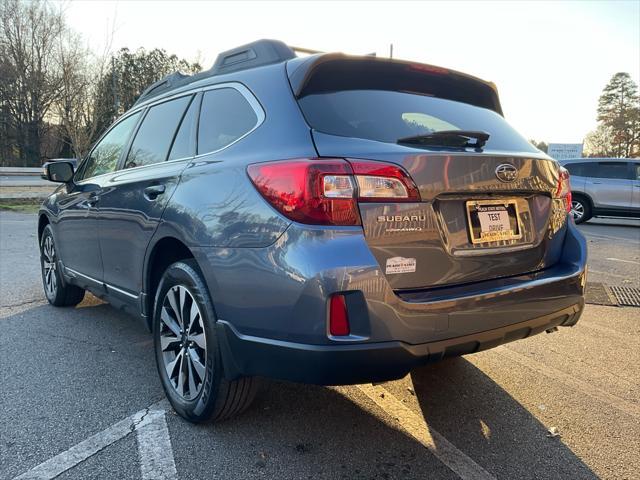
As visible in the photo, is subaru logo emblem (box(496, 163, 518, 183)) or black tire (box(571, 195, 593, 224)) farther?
black tire (box(571, 195, 593, 224))

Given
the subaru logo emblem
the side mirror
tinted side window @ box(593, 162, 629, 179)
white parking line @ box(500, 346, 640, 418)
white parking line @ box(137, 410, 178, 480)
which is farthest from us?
tinted side window @ box(593, 162, 629, 179)

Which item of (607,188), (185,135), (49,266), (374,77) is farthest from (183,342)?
(607,188)

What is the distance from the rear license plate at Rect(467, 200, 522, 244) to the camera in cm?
229

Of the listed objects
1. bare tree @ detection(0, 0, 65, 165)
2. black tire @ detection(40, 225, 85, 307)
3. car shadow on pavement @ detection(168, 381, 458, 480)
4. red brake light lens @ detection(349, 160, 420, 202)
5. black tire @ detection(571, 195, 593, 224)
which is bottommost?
black tire @ detection(571, 195, 593, 224)

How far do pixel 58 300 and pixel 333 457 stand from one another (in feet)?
11.6

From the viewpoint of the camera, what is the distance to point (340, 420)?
273 cm

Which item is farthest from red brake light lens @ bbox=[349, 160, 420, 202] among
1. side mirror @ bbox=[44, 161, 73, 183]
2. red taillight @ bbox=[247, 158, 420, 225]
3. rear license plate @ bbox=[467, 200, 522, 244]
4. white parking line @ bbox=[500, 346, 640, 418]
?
side mirror @ bbox=[44, 161, 73, 183]

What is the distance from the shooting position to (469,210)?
2271 mm

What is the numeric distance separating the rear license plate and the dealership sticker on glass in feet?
1.21

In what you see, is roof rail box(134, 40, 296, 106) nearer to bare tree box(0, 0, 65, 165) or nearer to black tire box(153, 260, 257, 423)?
black tire box(153, 260, 257, 423)

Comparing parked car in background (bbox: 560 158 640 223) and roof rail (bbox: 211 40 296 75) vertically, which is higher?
roof rail (bbox: 211 40 296 75)

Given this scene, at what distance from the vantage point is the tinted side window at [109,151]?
388cm

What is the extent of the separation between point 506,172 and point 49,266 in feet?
14.5

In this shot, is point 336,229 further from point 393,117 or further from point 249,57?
point 249,57
